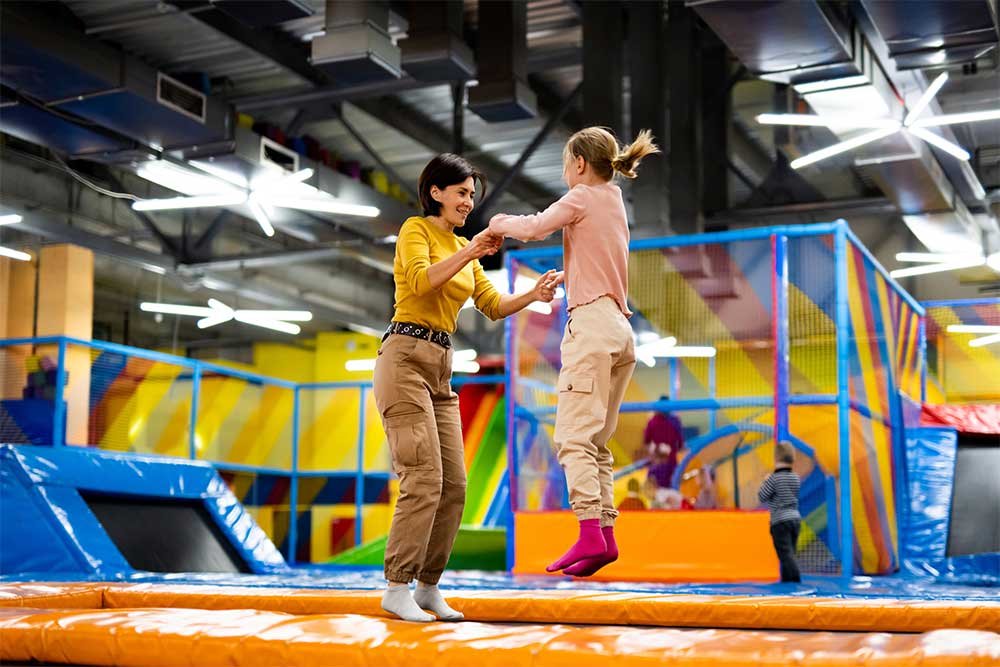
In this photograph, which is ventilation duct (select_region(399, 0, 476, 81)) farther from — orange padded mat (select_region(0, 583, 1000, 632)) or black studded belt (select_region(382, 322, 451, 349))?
black studded belt (select_region(382, 322, 451, 349))

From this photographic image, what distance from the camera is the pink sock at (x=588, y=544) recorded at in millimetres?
3043

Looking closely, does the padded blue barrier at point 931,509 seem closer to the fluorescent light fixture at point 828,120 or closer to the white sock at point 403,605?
the fluorescent light fixture at point 828,120

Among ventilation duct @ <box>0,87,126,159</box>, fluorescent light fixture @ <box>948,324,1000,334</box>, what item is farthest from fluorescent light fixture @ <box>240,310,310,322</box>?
fluorescent light fixture @ <box>948,324,1000,334</box>

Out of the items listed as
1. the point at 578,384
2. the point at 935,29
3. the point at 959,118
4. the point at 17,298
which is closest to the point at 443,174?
the point at 578,384

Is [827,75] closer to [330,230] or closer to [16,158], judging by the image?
[330,230]

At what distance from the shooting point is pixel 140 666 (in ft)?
9.50

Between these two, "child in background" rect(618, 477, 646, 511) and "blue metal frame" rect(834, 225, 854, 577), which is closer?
"blue metal frame" rect(834, 225, 854, 577)

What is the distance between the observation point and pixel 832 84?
8016 mm

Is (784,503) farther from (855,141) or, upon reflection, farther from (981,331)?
(981,331)

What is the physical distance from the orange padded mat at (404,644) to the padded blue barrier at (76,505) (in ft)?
9.47

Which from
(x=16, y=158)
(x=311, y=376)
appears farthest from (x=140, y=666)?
(x=311, y=376)

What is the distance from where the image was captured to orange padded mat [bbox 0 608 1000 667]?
233 centimetres

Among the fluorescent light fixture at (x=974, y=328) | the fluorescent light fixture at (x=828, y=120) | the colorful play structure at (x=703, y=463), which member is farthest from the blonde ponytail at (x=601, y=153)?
the fluorescent light fixture at (x=974, y=328)

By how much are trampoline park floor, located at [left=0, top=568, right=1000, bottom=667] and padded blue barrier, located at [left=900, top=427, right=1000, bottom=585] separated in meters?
4.35
